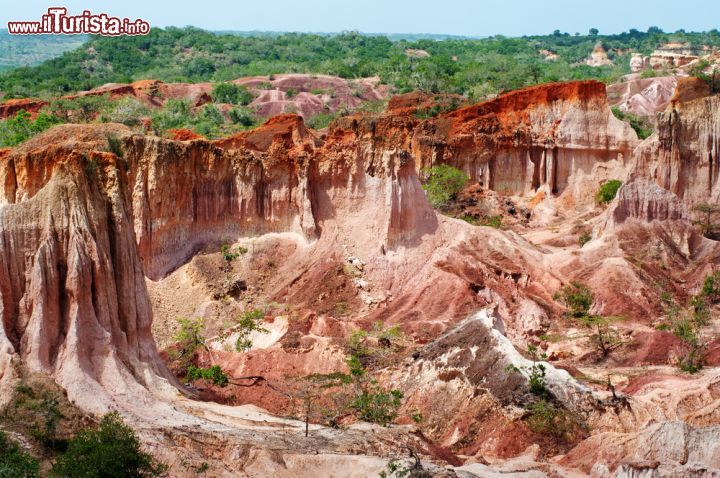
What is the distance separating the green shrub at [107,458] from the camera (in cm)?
2206

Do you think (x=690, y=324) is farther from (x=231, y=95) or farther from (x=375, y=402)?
(x=231, y=95)

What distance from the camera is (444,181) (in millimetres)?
60469

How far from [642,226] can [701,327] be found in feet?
26.7

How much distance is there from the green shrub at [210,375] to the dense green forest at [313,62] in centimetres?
4753

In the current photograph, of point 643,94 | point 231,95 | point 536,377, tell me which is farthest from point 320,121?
point 536,377

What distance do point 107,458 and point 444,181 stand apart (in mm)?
39687

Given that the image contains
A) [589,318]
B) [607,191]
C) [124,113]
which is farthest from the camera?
[124,113]

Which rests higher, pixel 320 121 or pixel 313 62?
pixel 313 62

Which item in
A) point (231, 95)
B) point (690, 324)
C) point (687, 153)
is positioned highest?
point (231, 95)

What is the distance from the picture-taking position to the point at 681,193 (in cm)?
5422

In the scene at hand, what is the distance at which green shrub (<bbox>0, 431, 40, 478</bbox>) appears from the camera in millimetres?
21297

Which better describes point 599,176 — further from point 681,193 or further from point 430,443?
point 430,443

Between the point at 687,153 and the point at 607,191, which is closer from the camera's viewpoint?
the point at 687,153

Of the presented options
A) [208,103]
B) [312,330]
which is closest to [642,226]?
[312,330]
